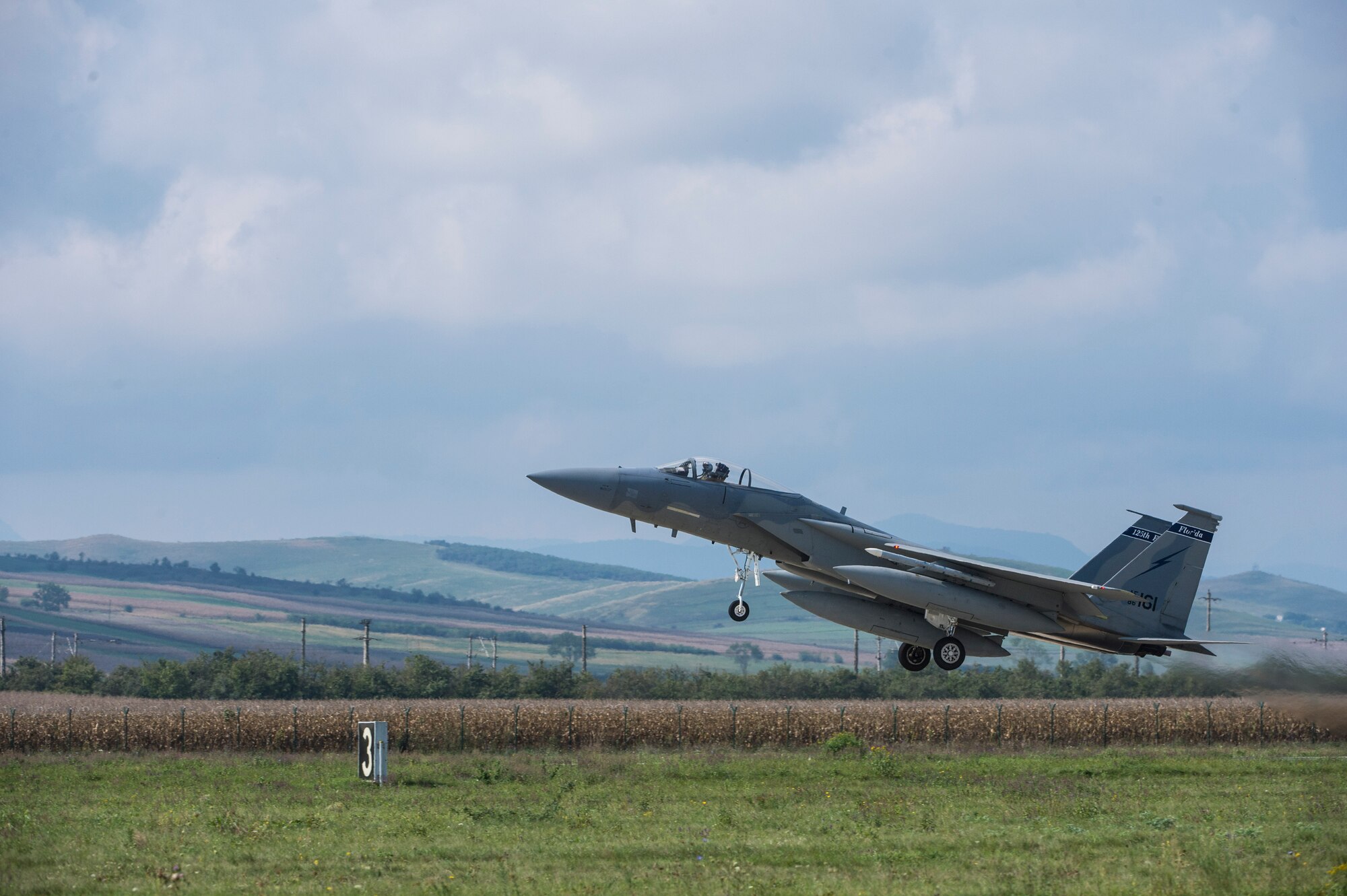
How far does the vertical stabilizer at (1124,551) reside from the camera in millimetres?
32094

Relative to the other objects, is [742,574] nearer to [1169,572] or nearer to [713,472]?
[713,472]

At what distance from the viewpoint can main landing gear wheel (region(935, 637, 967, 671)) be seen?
2995cm

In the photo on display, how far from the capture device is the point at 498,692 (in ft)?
268

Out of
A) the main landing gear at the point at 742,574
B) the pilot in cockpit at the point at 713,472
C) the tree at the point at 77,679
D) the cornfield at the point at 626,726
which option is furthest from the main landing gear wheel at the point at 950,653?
the tree at the point at 77,679

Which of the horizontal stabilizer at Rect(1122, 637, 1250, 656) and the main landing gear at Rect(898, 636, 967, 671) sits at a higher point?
the horizontal stabilizer at Rect(1122, 637, 1250, 656)

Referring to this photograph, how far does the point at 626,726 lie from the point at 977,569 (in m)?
28.8

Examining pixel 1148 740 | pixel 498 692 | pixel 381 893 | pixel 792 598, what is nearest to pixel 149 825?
pixel 381 893

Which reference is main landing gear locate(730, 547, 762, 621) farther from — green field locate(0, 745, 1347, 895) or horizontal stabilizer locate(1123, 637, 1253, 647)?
horizontal stabilizer locate(1123, 637, 1253, 647)

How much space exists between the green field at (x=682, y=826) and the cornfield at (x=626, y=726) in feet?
22.1

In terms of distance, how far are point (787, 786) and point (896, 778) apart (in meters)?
4.71

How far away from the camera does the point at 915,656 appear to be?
31.5 metres

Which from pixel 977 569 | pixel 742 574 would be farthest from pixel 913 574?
pixel 742 574

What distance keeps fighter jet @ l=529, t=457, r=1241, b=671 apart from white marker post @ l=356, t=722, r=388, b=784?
14189 millimetres

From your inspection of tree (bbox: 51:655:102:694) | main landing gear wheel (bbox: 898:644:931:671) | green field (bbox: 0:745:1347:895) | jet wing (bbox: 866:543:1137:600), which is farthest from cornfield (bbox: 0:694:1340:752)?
tree (bbox: 51:655:102:694)
